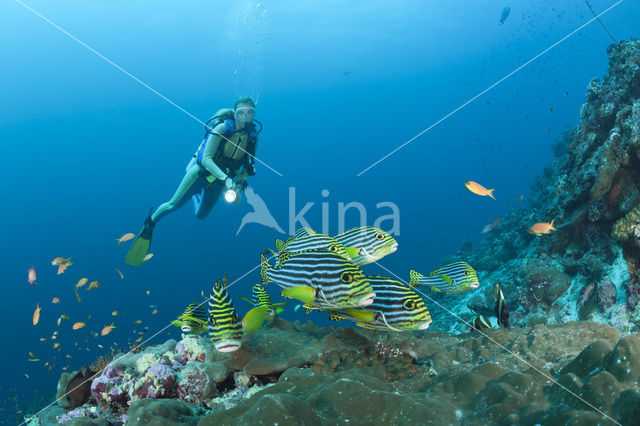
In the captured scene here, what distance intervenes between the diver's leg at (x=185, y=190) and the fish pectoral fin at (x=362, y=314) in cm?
769

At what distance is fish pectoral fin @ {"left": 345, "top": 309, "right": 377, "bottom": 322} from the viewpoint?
8.77ft

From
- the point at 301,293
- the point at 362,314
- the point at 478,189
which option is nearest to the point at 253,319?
the point at 301,293

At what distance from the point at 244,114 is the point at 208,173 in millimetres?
2000

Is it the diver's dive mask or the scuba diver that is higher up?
the diver's dive mask

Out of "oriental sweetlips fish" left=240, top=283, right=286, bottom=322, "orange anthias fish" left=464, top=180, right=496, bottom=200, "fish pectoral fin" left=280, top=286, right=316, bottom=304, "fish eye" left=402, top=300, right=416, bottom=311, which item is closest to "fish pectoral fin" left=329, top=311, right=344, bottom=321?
"fish pectoral fin" left=280, top=286, right=316, bottom=304

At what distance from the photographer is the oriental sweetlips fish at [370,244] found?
11.7 ft

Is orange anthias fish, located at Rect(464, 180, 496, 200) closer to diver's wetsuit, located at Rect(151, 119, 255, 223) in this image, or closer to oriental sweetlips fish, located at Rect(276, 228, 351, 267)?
oriental sweetlips fish, located at Rect(276, 228, 351, 267)

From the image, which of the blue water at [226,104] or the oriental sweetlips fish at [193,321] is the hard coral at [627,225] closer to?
the oriental sweetlips fish at [193,321]

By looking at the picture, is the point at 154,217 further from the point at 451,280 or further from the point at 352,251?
the point at 451,280

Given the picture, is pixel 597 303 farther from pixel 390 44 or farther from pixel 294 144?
pixel 294 144

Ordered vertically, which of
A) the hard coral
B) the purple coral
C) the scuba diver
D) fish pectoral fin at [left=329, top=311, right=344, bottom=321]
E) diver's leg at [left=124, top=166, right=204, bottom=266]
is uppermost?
the scuba diver

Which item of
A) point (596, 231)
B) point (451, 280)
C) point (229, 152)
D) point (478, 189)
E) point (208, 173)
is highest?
point (229, 152)

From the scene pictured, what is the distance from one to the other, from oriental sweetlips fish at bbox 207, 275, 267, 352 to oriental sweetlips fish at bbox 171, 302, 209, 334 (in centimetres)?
46

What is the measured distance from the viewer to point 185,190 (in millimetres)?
9945
